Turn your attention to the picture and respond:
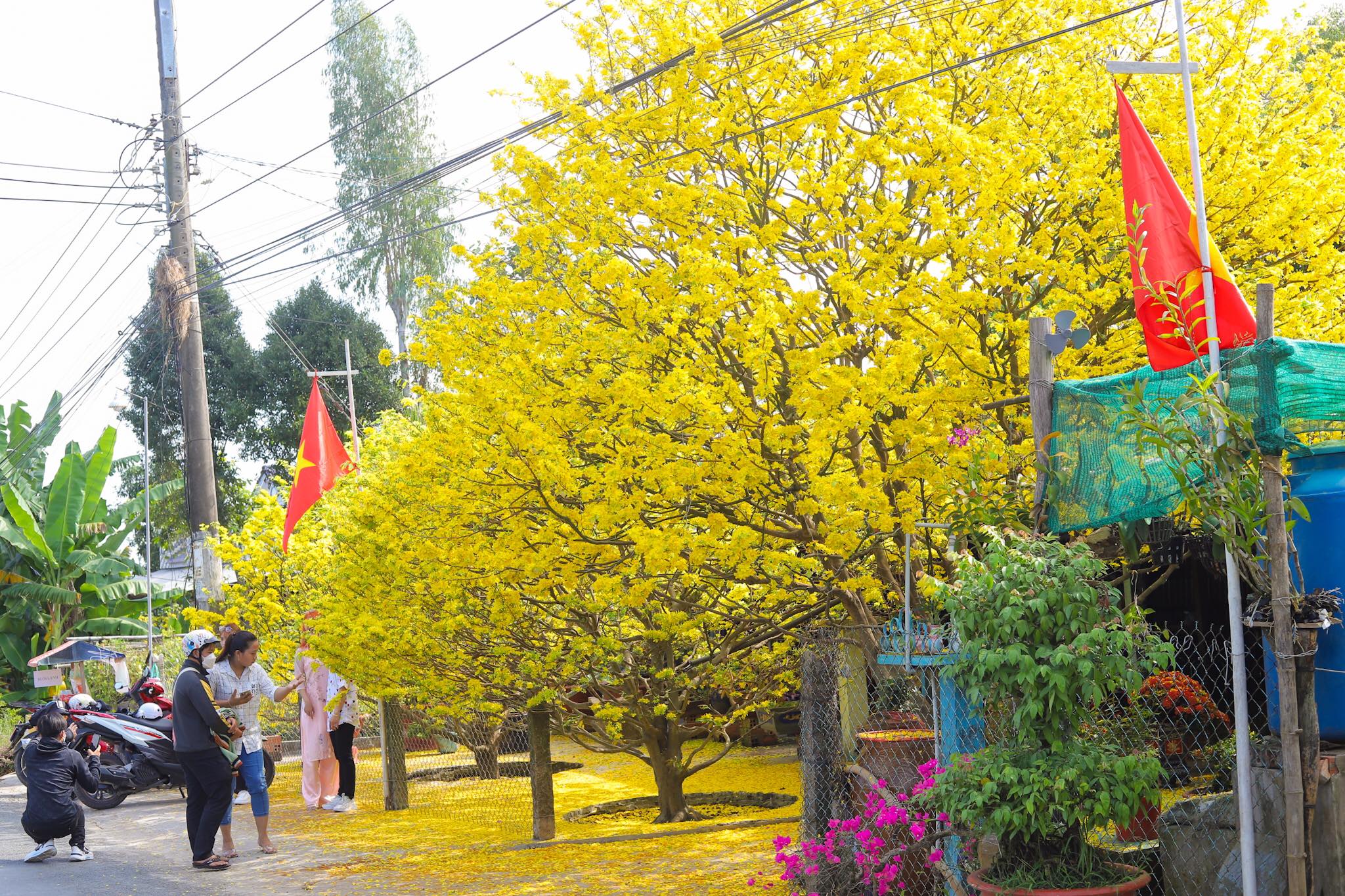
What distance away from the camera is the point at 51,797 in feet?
34.4

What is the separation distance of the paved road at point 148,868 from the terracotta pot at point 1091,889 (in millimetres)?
5080

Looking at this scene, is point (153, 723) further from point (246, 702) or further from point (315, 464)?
point (246, 702)

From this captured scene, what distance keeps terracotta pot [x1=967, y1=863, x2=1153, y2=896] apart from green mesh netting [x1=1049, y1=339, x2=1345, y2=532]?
5.10 ft

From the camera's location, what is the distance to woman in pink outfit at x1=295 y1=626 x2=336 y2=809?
12922mm

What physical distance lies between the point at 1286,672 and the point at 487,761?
10.3 meters

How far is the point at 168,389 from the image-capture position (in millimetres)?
35500

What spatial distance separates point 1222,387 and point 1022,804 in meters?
1.94

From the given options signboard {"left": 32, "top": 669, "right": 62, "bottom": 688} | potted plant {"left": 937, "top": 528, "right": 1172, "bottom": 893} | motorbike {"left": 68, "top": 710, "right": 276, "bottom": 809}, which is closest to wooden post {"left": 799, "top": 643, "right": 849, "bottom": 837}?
potted plant {"left": 937, "top": 528, "right": 1172, "bottom": 893}

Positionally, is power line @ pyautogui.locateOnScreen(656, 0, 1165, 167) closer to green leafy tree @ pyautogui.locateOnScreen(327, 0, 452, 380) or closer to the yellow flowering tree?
the yellow flowering tree

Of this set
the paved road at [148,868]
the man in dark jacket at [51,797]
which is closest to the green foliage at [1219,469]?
the paved road at [148,868]

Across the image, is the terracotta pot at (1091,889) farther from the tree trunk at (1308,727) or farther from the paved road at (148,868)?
the paved road at (148,868)

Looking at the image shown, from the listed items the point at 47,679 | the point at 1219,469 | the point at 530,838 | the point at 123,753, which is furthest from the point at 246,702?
the point at 47,679

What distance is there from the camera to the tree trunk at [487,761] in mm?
13297

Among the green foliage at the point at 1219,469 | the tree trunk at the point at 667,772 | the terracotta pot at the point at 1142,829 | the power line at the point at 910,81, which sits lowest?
the tree trunk at the point at 667,772
